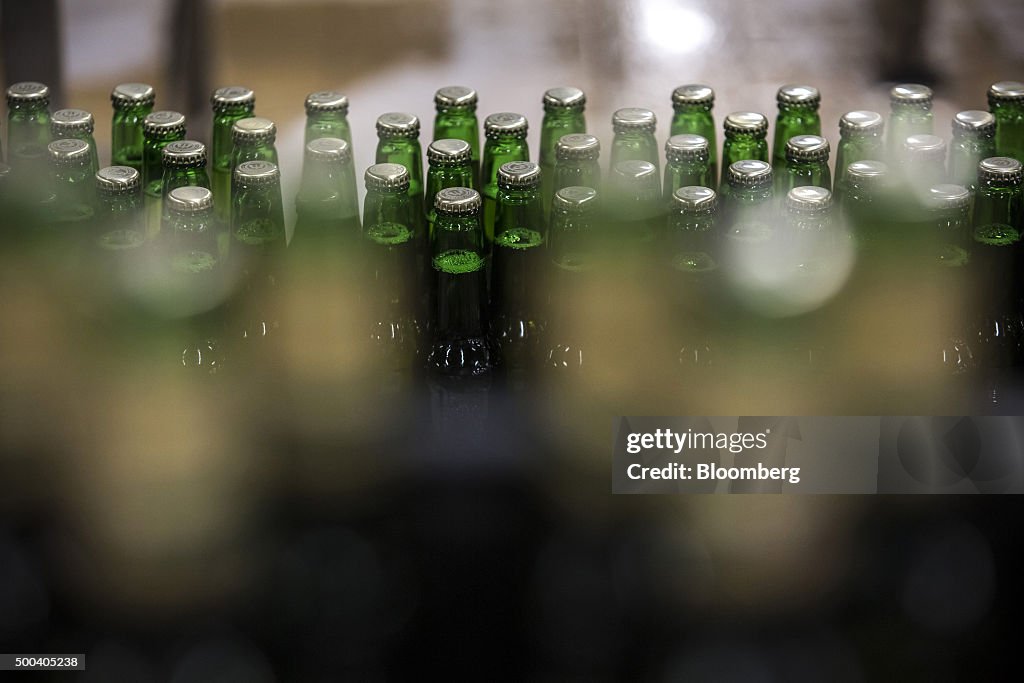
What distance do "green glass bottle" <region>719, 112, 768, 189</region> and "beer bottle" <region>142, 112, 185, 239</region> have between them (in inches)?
24.4

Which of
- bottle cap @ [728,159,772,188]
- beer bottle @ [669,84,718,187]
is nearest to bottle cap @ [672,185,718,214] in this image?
bottle cap @ [728,159,772,188]

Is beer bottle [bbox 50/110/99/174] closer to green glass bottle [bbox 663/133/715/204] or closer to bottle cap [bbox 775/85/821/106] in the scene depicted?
green glass bottle [bbox 663/133/715/204]

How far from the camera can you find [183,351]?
1.09 meters

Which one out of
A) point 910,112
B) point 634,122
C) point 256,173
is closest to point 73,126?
point 256,173

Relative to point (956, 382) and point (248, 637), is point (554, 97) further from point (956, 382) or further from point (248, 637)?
point (248, 637)

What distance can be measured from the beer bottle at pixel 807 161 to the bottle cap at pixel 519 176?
11.4 inches

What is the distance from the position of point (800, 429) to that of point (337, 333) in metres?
0.46

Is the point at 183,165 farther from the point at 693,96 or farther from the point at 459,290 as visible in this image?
the point at 693,96

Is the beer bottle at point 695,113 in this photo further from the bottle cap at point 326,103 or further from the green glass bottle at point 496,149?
the bottle cap at point 326,103

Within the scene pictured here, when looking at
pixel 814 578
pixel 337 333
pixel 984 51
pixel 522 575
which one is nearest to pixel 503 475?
pixel 522 575

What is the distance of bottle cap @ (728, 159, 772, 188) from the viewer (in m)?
1.16

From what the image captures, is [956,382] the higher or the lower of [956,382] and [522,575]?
the higher

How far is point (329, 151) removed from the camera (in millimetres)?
1157

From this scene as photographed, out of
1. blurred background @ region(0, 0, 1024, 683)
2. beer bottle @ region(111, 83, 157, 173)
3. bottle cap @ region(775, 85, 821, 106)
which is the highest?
bottle cap @ region(775, 85, 821, 106)
